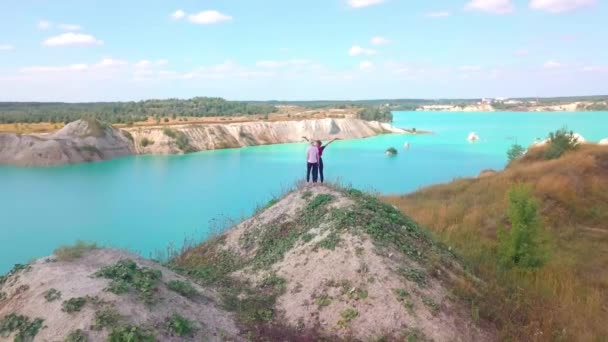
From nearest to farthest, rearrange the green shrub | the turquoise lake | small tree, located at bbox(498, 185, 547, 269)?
small tree, located at bbox(498, 185, 547, 269) → the turquoise lake → the green shrub

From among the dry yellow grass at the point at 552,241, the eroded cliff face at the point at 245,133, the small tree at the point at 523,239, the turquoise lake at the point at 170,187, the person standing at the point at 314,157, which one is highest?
the person standing at the point at 314,157

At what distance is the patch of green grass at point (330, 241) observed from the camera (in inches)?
376

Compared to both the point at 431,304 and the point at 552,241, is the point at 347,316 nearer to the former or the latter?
the point at 431,304

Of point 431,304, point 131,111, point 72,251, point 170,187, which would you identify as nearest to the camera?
point 431,304

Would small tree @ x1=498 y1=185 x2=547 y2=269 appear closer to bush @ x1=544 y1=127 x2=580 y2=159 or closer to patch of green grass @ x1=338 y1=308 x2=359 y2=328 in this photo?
patch of green grass @ x1=338 y1=308 x2=359 y2=328

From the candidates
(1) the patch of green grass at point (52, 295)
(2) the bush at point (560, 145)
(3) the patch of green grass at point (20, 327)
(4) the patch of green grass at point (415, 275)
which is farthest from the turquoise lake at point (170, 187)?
(2) the bush at point (560, 145)

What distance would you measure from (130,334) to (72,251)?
11.0 ft

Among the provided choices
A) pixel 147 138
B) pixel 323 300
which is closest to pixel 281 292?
pixel 323 300

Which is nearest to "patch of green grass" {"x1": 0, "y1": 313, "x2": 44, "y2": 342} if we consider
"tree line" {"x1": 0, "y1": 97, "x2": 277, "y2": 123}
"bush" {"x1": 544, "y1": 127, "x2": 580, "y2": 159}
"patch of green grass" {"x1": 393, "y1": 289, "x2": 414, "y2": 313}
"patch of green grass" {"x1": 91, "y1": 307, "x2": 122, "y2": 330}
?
"patch of green grass" {"x1": 91, "y1": 307, "x2": 122, "y2": 330}

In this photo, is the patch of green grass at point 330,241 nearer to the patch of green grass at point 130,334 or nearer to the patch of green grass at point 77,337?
the patch of green grass at point 130,334

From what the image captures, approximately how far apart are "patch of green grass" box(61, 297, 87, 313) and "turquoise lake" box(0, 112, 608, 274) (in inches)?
244

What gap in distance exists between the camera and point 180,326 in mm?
7039

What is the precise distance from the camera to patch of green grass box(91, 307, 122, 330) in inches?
261

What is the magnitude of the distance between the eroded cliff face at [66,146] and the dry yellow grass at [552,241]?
4725cm
